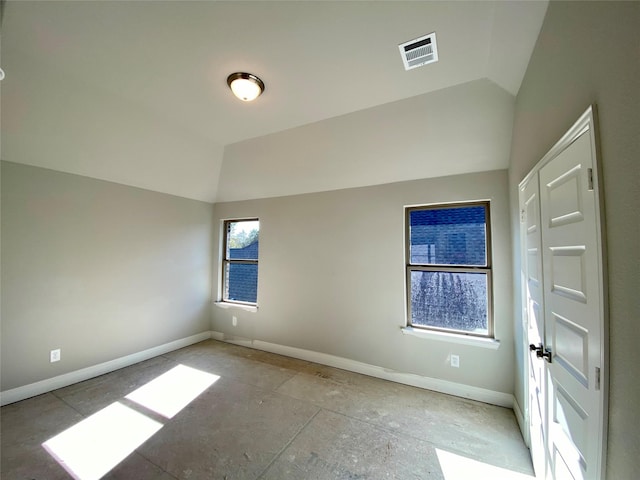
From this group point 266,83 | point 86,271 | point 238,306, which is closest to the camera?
point 266,83

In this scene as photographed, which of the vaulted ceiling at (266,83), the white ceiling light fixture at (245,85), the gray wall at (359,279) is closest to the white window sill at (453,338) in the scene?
the gray wall at (359,279)

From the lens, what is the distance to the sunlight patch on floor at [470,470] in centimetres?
168

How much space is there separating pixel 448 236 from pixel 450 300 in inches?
28.2

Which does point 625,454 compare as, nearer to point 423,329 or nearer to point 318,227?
point 423,329

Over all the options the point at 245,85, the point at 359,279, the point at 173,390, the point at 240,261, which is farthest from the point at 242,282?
the point at 245,85

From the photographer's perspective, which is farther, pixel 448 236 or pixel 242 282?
pixel 242 282

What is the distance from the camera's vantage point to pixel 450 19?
58.7 inches

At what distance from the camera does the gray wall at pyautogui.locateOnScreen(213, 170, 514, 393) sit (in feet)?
8.31

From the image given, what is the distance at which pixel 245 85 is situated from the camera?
6.58 ft

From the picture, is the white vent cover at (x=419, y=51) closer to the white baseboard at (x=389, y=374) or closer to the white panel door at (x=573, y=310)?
the white panel door at (x=573, y=310)

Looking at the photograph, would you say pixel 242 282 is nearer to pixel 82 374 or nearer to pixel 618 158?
pixel 82 374

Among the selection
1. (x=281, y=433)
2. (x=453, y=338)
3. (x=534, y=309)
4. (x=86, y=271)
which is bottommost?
(x=281, y=433)

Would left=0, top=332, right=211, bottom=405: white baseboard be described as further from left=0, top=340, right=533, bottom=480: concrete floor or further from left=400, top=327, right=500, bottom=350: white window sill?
left=400, top=327, right=500, bottom=350: white window sill

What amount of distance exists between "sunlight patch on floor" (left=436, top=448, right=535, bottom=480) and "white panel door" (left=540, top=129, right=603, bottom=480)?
514 mm
